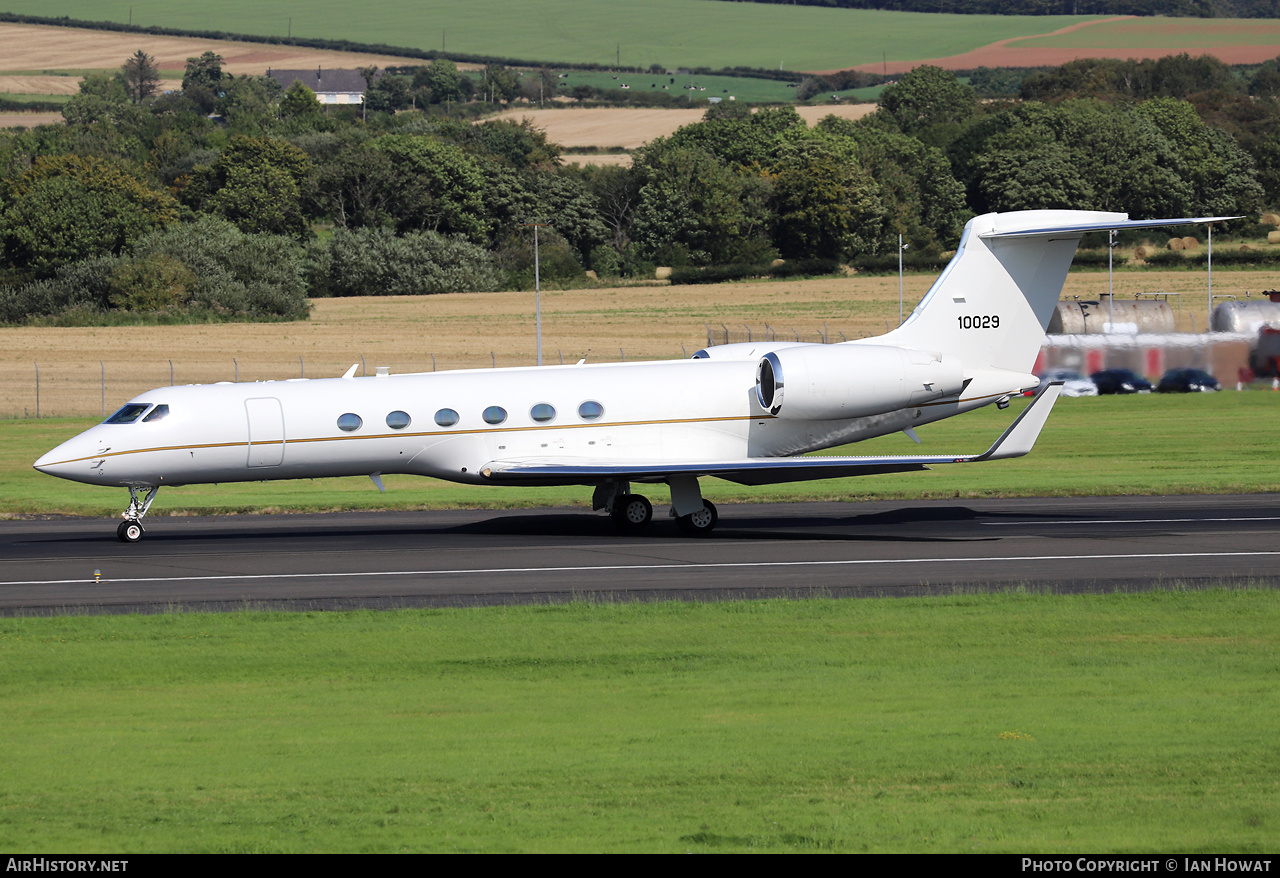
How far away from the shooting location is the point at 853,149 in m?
131

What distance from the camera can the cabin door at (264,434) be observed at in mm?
23500

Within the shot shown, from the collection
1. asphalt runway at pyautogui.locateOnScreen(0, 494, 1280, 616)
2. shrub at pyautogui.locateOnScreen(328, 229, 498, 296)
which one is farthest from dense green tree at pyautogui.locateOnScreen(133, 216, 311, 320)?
asphalt runway at pyautogui.locateOnScreen(0, 494, 1280, 616)

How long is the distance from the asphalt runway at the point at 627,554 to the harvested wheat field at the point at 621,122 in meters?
140

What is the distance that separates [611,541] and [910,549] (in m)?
5.17

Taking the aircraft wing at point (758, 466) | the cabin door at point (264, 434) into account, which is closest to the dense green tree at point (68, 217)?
the cabin door at point (264, 434)

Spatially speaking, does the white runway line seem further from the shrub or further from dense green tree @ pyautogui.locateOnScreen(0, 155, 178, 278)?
the shrub

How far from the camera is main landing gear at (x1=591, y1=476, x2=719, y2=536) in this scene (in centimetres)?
2475

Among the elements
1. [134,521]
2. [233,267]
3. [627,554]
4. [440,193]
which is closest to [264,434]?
[134,521]

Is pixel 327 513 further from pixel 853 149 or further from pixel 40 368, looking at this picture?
pixel 853 149

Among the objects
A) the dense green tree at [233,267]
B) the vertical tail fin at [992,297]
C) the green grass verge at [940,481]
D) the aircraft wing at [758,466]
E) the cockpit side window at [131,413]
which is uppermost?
Result: the dense green tree at [233,267]

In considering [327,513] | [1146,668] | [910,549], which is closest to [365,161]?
[327,513]

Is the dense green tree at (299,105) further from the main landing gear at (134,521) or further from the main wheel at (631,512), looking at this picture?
the main wheel at (631,512)

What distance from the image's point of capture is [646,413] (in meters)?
24.9

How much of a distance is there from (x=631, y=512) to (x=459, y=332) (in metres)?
55.7
